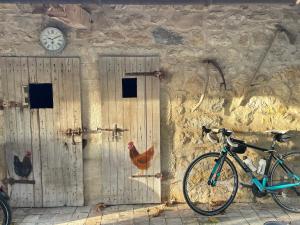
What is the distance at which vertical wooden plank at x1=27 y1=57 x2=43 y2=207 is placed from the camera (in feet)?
17.1

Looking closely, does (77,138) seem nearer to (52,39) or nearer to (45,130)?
(45,130)

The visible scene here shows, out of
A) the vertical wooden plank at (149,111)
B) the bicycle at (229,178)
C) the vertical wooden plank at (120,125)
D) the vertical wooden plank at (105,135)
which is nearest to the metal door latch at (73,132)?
the vertical wooden plank at (105,135)

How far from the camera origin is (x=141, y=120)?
536 cm

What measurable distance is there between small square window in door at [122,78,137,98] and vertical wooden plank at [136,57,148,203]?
99 millimetres

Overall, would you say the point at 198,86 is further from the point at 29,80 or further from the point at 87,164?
the point at 29,80

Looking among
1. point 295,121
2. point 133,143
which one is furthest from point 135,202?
point 295,121

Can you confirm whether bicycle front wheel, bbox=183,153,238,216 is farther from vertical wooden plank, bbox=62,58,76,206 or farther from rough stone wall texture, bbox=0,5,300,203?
vertical wooden plank, bbox=62,58,76,206

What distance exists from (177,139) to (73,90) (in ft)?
5.51

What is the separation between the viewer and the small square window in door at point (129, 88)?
5.37m

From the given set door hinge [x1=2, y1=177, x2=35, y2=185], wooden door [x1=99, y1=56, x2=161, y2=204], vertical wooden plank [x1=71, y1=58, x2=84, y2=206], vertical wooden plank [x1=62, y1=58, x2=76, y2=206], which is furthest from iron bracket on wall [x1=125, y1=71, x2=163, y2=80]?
door hinge [x1=2, y1=177, x2=35, y2=185]

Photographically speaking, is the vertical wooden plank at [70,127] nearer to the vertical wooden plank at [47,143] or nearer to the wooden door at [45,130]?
the wooden door at [45,130]

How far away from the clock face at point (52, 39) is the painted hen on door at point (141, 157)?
69.9 inches

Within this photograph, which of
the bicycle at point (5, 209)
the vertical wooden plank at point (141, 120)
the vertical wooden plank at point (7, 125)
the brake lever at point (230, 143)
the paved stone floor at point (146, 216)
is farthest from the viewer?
the vertical wooden plank at point (141, 120)

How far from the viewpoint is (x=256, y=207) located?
5.43 m
